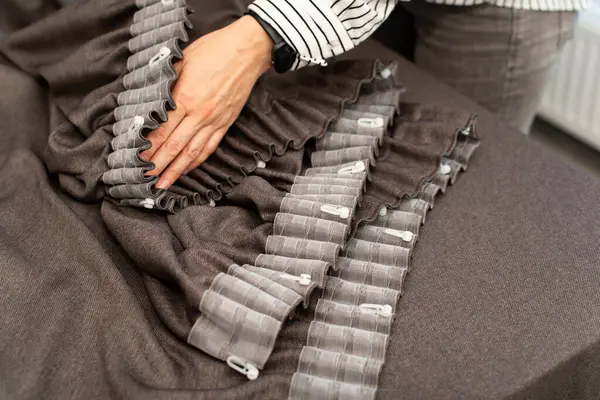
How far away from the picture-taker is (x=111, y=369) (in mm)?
617

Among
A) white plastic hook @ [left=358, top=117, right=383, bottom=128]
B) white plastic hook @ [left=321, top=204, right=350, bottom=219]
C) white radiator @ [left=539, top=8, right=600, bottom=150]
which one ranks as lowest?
white radiator @ [left=539, top=8, right=600, bottom=150]

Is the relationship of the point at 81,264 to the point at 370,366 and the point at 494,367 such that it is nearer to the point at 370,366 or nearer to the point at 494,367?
the point at 370,366

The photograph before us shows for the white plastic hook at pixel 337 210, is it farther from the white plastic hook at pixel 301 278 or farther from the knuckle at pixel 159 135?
the knuckle at pixel 159 135

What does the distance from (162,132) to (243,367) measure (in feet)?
0.99

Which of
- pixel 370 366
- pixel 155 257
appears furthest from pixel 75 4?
pixel 370 366

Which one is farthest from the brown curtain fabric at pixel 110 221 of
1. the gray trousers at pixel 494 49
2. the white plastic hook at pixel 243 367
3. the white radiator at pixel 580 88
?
the white radiator at pixel 580 88

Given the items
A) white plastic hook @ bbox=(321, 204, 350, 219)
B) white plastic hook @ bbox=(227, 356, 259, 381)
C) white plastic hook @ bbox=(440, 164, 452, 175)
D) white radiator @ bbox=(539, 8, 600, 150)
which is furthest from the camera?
white radiator @ bbox=(539, 8, 600, 150)

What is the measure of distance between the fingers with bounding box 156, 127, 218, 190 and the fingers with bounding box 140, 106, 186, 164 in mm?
19

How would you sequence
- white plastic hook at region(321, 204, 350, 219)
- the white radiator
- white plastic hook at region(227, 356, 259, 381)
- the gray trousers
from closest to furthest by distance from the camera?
white plastic hook at region(227, 356, 259, 381)
white plastic hook at region(321, 204, 350, 219)
the gray trousers
the white radiator

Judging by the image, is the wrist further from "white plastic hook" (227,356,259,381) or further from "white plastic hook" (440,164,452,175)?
"white plastic hook" (227,356,259,381)

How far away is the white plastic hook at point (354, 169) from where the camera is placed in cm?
77

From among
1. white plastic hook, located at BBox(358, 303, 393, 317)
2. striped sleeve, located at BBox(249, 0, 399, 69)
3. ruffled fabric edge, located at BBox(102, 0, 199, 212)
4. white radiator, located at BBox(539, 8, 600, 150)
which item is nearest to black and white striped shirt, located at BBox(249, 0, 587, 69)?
striped sleeve, located at BBox(249, 0, 399, 69)

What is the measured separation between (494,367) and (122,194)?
0.44 m

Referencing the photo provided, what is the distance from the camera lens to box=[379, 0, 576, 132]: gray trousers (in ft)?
3.30
